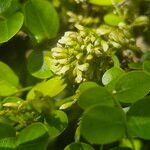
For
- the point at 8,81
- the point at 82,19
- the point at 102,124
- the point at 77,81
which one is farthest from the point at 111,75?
the point at 82,19

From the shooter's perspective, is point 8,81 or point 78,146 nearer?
point 78,146

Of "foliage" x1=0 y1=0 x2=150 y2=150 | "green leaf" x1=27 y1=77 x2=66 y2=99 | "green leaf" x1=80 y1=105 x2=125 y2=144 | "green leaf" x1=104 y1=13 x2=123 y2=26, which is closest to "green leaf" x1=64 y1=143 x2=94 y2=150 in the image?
"foliage" x1=0 y1=0 x2=150 y2=150

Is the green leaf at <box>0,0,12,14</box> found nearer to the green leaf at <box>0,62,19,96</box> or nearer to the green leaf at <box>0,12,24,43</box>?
the green leaf at <box>0,12,24,43</box>

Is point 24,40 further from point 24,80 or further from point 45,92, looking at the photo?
point 45,92

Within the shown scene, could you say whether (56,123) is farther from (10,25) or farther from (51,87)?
(10,25)

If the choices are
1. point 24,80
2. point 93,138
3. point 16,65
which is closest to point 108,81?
point 93,138

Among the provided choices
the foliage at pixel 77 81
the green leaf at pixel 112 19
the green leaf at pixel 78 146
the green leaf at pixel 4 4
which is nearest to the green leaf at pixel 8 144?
the foliage at pixel 77 81
